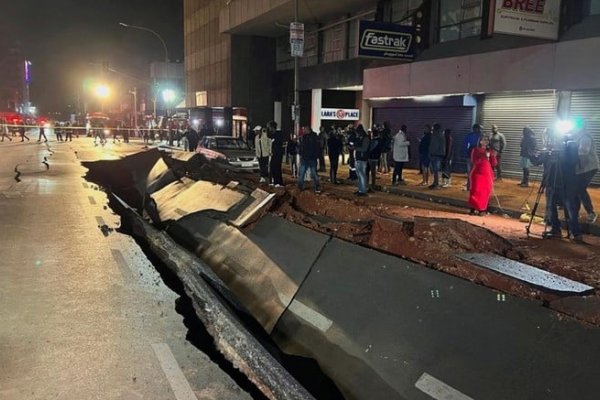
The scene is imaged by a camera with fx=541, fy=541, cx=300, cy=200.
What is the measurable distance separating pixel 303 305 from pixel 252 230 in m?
2.37

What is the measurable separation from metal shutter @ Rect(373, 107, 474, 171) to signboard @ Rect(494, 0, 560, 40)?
4.97 metres

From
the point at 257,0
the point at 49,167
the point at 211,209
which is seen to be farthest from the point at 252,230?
the point at 257,0

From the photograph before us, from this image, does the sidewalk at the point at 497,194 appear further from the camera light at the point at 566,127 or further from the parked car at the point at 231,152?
the parked car at the point at 231,152

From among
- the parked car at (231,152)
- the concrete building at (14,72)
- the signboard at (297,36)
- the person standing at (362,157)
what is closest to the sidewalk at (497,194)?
the person standing at (362,157)

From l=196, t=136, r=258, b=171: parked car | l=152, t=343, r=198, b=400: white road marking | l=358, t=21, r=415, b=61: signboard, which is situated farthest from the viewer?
l=196, t=136, r=258, b=171: parked car

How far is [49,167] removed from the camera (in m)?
22.7

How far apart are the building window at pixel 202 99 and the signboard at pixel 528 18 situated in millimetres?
33438

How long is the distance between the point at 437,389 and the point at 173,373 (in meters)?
2.16

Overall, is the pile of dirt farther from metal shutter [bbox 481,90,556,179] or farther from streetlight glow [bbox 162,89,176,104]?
streetlight glow [bbox 162,89,176,104]

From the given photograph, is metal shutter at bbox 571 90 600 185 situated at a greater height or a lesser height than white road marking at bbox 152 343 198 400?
greater

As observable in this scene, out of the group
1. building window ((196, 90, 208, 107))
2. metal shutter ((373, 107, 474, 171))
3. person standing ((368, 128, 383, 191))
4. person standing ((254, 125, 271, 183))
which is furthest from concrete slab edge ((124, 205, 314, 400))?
building window ((196, 90, 208, 107))

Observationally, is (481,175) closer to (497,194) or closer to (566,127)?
(566,127)

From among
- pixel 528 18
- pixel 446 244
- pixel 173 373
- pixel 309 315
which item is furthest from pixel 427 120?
pixel 173 373

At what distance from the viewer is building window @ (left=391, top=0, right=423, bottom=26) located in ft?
71.4
